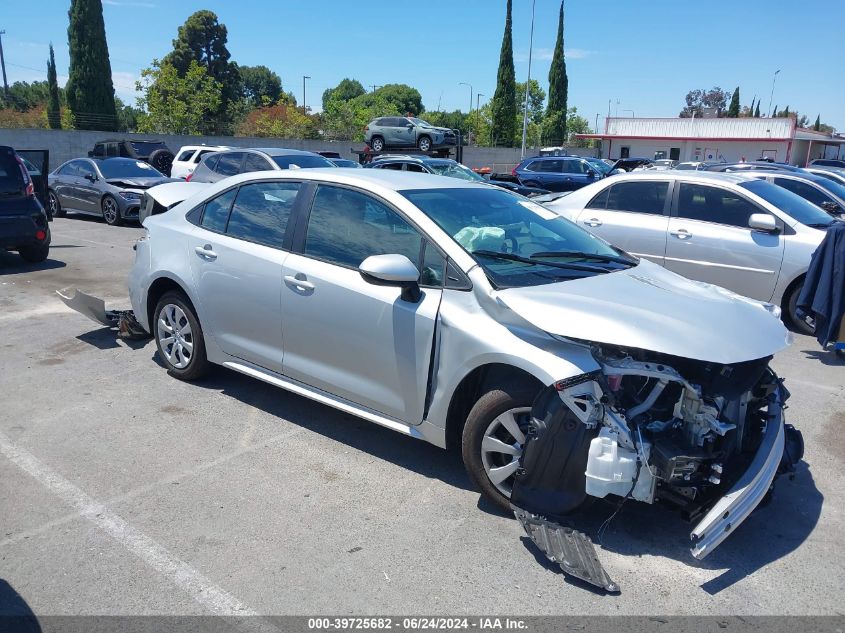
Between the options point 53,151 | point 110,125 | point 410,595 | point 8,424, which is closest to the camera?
point 410,595

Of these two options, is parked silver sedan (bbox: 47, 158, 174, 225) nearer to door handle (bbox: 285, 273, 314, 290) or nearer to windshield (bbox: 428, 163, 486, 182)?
windshield (bbox: 428, 163, 486, 182)

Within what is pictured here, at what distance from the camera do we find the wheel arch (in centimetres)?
354

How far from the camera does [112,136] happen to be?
2947cm

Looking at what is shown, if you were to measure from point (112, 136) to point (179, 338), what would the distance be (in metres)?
27.6

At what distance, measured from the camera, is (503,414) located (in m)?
3.55

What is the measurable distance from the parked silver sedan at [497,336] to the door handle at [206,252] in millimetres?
18

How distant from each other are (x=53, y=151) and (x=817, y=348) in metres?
29.2

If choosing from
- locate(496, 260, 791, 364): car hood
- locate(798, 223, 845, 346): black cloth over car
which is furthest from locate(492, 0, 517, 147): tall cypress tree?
locate(496, 260, 791, 364): car hood

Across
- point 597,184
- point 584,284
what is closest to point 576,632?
point 584,284

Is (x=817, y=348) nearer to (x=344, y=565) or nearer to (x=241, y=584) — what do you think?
(x=344, y=565)

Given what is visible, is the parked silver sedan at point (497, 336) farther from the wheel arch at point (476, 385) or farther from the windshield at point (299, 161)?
the windshield at point (299, 161)

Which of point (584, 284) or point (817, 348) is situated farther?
point (817, 348)

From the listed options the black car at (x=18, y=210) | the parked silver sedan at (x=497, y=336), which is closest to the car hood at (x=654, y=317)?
the parked silver sedan at (x=497, y=336)

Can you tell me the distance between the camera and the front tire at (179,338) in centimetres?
530
